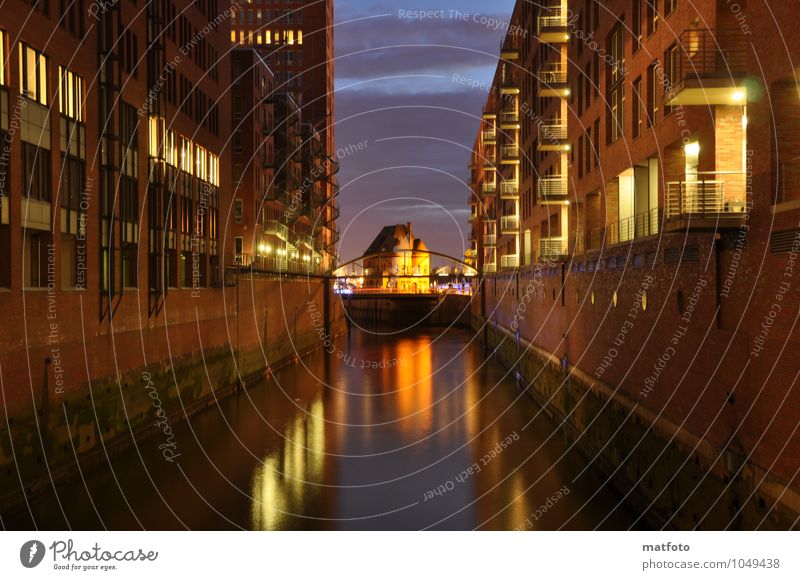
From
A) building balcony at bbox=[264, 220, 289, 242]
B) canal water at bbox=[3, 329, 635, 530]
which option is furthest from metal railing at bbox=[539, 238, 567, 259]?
building balcony at bbox=[264, 220, 289, 242]

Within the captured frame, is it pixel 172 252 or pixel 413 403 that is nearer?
pixel 172 252

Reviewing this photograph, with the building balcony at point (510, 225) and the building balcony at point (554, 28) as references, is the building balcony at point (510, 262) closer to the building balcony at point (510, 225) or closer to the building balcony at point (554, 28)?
the building balcony at point (510, 225)

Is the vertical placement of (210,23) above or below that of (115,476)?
above

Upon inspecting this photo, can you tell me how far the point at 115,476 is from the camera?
63.4 ft

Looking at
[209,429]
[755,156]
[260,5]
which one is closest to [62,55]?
[209,429]

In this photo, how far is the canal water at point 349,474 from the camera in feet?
55.9

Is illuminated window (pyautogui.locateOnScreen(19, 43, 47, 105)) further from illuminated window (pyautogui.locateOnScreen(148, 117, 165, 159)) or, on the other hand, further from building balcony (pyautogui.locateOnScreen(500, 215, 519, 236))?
building balcony (pyautogui.locateOnScreen(500, 215, 519, 236))

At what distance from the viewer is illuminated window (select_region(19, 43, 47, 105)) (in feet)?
57.6

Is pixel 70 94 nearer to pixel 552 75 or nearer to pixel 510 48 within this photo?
pixel 552 75

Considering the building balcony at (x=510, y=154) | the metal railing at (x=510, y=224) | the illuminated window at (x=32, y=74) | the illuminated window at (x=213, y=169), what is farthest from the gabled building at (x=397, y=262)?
the illuminated window at (x=32, y=74)

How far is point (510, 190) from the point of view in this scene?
50625mm

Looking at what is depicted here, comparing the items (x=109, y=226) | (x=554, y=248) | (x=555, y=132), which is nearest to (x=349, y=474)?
(x=109, y=226)

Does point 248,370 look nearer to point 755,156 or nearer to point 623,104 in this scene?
point 623,104

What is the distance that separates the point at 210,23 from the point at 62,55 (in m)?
15.5
